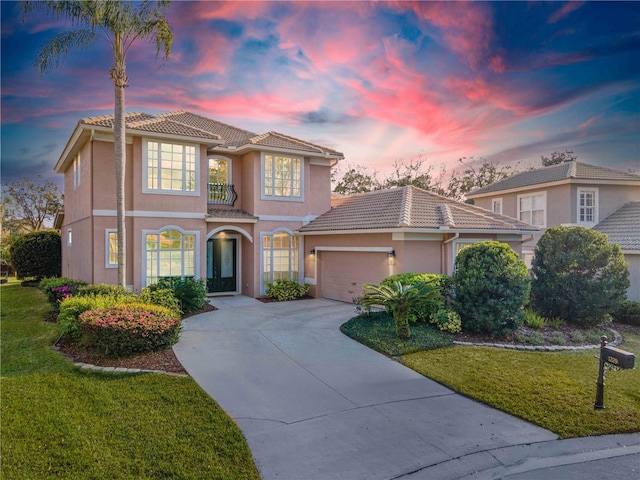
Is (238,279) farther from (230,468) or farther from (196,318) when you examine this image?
(230,468)

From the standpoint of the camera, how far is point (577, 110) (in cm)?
1498

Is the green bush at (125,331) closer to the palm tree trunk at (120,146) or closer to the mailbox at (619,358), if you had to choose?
the palm tree trunk at (120,146)

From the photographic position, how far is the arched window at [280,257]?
1564 centimetres

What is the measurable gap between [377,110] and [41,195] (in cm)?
3187

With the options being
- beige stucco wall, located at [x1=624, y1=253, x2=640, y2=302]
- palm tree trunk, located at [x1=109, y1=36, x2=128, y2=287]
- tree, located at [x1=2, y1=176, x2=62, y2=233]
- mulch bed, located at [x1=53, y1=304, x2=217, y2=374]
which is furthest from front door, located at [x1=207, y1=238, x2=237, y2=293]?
tree, located at [x1=2, y1=176, x2=62, y2=233]

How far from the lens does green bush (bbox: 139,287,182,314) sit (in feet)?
35.5

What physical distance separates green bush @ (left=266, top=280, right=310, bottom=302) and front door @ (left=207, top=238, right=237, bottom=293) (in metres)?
2.06

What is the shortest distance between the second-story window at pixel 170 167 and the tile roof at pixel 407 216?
503cm

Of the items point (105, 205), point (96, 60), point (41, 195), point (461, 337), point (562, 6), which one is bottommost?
point (461, 337)

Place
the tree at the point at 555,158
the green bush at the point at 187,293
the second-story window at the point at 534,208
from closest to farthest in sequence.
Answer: the green bush at the point at 187,293 → the second-story window at the point at 534,208 → the tree at the point at 555,158

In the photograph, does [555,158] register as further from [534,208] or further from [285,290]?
[285,290]

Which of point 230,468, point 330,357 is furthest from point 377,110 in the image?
point 230,468

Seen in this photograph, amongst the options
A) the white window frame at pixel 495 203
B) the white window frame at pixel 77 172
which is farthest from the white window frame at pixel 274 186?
the white window frame at pixel 495 203

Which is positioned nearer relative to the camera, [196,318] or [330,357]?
[330,357]
